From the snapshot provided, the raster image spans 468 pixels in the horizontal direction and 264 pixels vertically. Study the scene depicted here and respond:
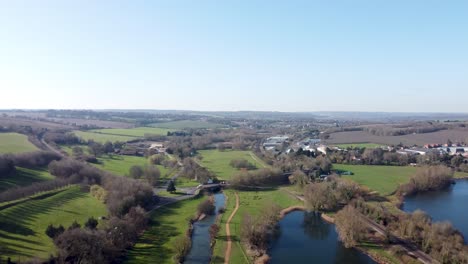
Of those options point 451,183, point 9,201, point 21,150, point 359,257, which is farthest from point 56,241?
point 451,183

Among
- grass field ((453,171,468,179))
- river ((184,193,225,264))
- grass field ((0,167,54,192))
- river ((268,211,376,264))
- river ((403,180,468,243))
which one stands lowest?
Answer: river ((268,211,376,264))

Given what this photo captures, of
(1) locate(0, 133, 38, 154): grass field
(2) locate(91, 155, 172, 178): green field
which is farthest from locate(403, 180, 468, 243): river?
(1) locate(0, 133, 38, 154): grass field

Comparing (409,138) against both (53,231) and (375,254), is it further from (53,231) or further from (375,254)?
(53,231)

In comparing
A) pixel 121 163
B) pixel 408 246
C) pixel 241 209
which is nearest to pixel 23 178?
pixel 121 163

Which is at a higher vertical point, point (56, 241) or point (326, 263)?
point (56, 241)

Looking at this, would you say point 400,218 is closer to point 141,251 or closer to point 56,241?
point 141,251

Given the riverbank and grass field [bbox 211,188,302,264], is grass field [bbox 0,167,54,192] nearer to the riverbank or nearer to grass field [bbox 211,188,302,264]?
grass field [bbox 211,188,302,264]

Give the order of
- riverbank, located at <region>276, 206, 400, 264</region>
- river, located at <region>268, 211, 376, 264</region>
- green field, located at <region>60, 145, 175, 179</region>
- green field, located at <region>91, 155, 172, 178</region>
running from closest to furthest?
riverbank, located at <region>276, 206, 400, 264</region>
river, located at <region>268, 211, 376, 264</region>
green field, located at <region>91, 155, 172, 178</region>
green field, located at <region>60, 145, 175, 179</region>
